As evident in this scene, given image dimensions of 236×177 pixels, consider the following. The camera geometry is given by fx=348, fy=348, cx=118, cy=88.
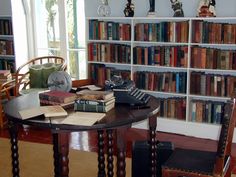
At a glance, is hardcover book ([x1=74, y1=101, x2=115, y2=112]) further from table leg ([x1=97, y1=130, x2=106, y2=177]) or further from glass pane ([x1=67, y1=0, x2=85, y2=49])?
glass pane ([x1=67, y1=0, x2=85, y2=49])

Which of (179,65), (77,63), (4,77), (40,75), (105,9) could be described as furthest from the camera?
(77,63)

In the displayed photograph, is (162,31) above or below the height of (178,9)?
below

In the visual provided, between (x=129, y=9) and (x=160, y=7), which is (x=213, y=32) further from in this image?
(x=129, y=9)

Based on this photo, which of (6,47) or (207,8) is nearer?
(207,8)

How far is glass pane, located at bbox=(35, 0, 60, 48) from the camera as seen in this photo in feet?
17.7

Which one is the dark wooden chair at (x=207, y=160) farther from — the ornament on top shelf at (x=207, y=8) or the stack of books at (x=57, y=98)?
the ornament on top shelf at (x=207, y=8)

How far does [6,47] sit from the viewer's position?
18.0 feet

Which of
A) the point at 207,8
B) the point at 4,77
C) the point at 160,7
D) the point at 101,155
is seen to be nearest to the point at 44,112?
the point at 101,155

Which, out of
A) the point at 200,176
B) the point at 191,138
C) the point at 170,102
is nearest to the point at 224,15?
the point at 170,102

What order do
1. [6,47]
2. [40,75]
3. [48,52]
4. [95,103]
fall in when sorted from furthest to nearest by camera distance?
[48,52] < [6,47] < [40,75] < [95,103]

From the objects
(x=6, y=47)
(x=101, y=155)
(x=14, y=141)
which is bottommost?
(x=101, y=155)

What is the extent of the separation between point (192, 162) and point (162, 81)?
82.7 inches

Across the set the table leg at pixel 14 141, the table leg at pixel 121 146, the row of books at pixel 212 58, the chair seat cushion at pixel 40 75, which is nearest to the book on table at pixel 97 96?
the table leg at pixel 121 146

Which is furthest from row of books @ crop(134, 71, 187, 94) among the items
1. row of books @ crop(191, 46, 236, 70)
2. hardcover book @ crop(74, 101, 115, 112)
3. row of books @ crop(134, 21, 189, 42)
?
hardcover book @ crop(74, 101, 115, 112)
